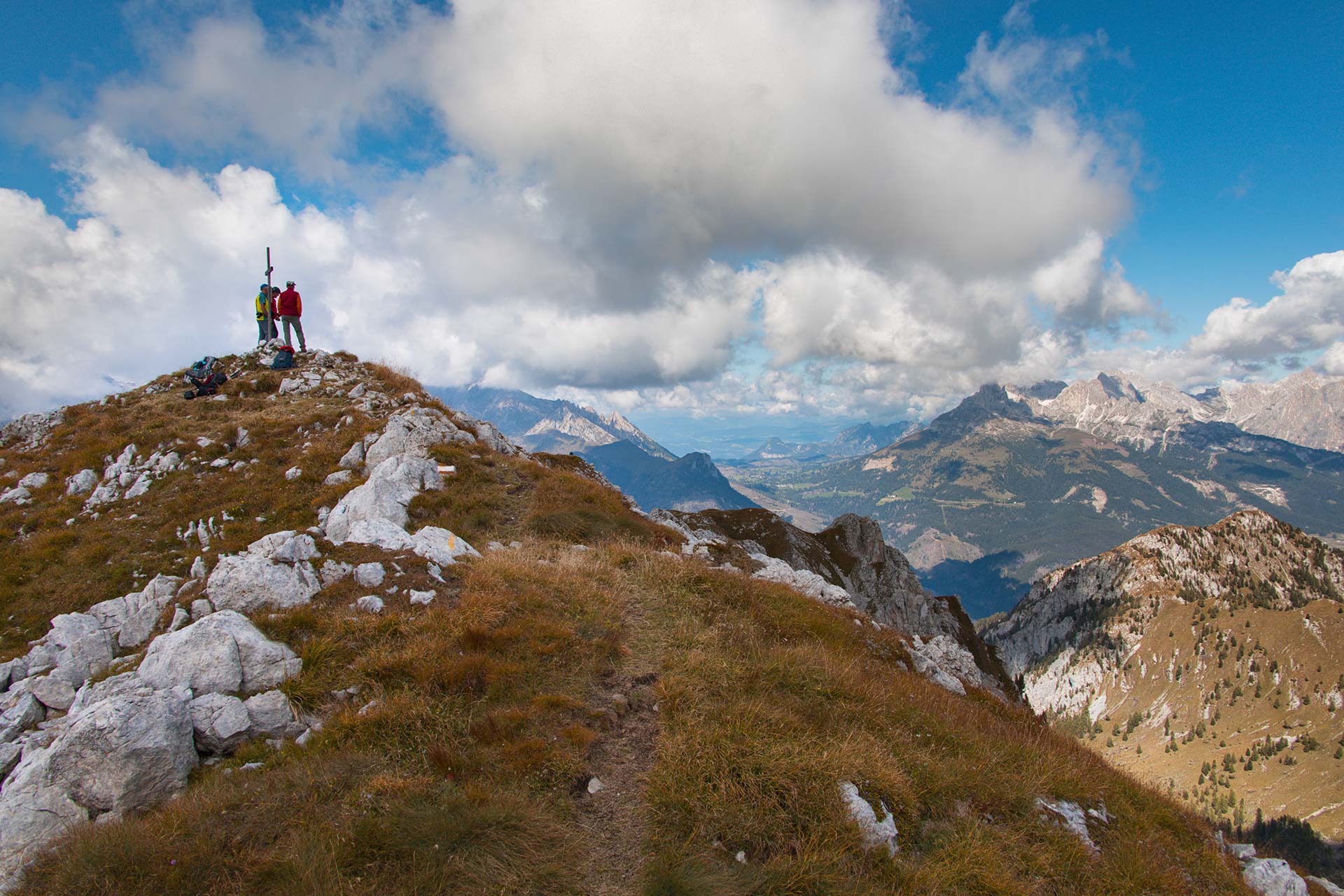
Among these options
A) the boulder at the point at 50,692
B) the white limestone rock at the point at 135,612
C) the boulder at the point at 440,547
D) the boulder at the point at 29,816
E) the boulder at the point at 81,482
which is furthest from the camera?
the boulder at the point at 81,482

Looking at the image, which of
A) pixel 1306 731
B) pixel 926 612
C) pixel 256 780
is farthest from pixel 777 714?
pixel 1306 731

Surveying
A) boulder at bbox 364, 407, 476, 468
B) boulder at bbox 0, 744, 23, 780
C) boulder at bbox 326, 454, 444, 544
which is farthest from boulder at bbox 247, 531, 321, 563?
boulder at bbox 364, 407, 476, 468

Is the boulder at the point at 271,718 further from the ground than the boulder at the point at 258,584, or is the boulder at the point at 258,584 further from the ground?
the boulder at the point at 258,584

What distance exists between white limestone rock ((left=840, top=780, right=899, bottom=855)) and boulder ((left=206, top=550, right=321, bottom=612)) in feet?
32.9

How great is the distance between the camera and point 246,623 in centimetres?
875

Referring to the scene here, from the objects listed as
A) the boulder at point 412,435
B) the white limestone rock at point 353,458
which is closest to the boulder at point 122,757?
the boulder at point 412,435

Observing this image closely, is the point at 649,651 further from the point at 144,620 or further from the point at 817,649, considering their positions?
the point at 144,620

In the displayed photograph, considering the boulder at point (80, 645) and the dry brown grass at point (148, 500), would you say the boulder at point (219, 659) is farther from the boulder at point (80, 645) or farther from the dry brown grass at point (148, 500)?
the dry brown grass at point (148, 500)

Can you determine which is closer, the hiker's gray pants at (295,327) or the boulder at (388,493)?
the boulder at (388,493)

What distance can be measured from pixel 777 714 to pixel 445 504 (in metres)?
14.5

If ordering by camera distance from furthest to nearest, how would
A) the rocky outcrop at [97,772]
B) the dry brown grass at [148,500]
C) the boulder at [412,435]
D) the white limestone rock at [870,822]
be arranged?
the boulder at [412,435] < the dry brown grass at [148,500] < the white limestone rock at [870,822] < the rocky outcrop at [97,772]

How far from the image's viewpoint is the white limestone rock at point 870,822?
6.61 m

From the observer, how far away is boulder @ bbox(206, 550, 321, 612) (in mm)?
9922

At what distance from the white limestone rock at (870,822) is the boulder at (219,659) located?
8.53 metres
